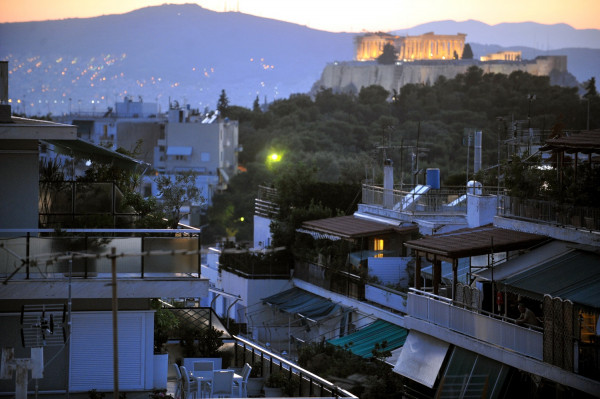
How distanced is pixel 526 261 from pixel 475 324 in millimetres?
1617

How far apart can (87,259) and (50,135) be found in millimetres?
1514

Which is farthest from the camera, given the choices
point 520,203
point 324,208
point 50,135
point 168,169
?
point 168,169

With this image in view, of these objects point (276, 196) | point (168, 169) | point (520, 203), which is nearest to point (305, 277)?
point (276, 196)

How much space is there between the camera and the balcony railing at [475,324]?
16531 millimetres

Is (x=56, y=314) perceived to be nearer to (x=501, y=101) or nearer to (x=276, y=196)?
(x=276, y=196)

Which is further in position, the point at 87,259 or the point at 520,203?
the point at 520,203

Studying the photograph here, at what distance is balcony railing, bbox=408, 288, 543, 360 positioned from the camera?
1653cm

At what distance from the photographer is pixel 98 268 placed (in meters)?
12.3

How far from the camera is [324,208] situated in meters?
40.8

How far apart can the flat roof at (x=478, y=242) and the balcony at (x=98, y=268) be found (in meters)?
7.71

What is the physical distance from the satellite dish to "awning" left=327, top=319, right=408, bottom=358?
12.8 m

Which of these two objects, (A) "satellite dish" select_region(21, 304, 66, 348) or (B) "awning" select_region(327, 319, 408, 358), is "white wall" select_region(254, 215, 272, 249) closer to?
(B) "awning" select_region(327, 319, 408, 358)

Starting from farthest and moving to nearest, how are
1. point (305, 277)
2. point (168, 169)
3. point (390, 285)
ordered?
point (168, 169), point (305, 277), point (390, 285)

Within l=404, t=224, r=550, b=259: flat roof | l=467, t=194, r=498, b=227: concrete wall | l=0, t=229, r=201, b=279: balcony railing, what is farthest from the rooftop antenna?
l=467, t=194, r=498, b=227: concrete wall
